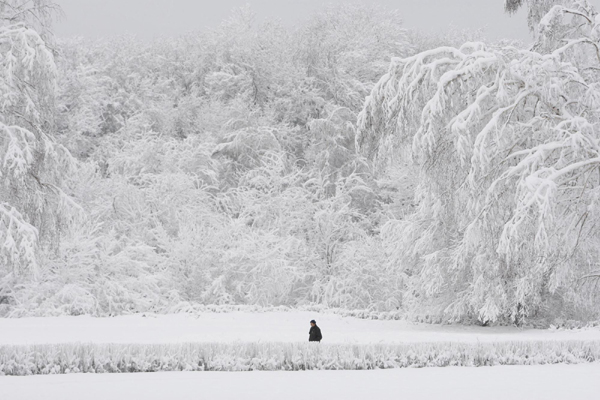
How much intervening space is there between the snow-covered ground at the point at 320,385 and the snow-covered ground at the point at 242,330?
12.6ft

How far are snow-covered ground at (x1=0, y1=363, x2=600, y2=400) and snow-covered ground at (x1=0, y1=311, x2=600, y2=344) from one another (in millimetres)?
3847

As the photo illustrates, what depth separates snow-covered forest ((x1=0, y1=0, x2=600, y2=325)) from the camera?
11.0 m

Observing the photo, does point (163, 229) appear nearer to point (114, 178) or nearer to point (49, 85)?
point (114, 178)

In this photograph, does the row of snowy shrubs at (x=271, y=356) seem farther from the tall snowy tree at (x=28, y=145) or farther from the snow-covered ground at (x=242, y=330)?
the tall snowy tree at (x=28, y=145)

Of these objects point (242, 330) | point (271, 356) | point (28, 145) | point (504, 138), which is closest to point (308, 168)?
point (242, 330)

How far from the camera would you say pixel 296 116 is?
141 ft

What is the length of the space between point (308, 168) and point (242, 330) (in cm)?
2257

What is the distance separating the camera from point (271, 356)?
9914 millimetres

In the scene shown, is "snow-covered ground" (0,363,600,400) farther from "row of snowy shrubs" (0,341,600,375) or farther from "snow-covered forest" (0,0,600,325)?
"snow-covered forest" (0,0,600,325)

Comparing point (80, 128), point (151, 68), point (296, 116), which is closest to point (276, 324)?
point (80, 128)

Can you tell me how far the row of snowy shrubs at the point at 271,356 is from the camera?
30.5 ft

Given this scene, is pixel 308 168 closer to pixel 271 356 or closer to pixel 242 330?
pixel 242 330

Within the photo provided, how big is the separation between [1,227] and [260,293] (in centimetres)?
1660

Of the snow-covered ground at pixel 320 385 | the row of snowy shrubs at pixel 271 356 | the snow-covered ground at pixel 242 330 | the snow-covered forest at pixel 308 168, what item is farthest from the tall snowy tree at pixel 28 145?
the snow-covered ground at pixel 320 385
